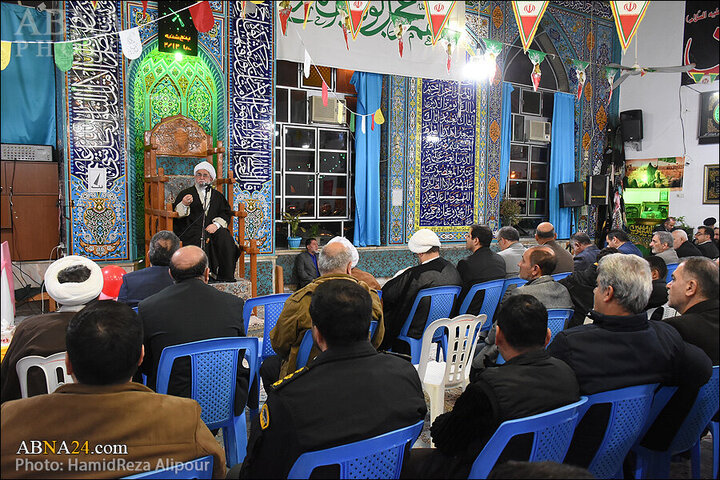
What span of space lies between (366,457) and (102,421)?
644 mm

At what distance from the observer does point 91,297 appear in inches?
84.7

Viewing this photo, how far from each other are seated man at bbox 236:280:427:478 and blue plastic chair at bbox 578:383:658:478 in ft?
2.02

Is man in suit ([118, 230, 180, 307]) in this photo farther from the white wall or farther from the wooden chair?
the white wall

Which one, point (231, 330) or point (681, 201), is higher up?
point (681, 201)

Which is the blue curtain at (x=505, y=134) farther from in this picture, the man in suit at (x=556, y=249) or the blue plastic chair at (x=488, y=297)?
the blue plastic chair at (x=488, y=297)

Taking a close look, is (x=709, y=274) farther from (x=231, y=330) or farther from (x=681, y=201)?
(x=681, y=201)

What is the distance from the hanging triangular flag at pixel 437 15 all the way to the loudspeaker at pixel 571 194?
6.61 m

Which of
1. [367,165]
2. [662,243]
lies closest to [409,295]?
[662,243]

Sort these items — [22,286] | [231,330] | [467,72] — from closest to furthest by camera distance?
1. [231,330]
2. [22,286]
3. [467,72]

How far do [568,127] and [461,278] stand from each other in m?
6.79

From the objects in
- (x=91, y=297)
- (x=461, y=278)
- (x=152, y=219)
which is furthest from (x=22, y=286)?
(x=461, y=278)

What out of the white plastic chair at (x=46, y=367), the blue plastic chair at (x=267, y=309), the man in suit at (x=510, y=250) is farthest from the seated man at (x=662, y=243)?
the white plastic chair at (x=46, y=367)

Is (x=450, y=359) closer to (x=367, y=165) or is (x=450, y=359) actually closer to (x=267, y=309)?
(x=267, y=309)

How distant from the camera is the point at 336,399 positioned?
53.5 inches
